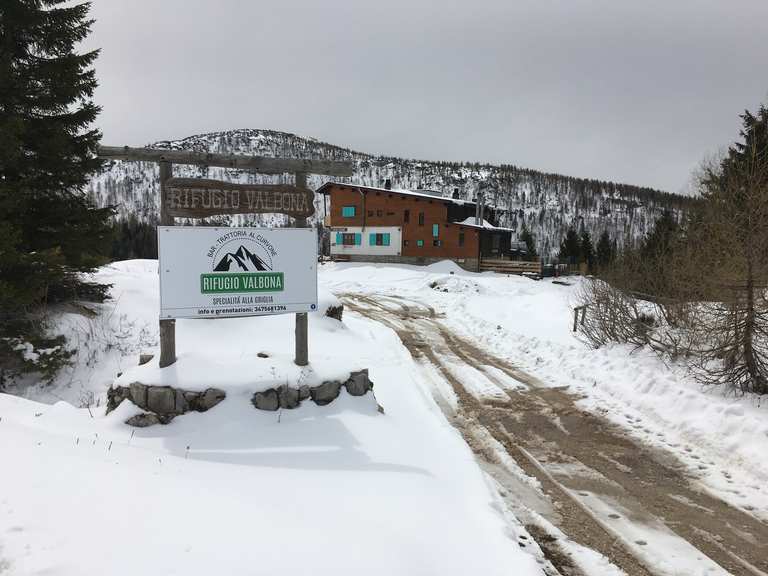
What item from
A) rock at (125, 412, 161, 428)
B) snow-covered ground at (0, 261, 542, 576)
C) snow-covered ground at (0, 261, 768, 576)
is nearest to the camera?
snow-covered ground at (0, 261, 542, 576)

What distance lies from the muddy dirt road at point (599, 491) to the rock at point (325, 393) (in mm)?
1961

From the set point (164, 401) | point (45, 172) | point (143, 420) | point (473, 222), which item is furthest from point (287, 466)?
point (473, 222)

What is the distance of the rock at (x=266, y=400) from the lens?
566 cm

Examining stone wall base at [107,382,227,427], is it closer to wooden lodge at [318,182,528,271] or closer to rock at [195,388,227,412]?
rock at [195,388,227,412]

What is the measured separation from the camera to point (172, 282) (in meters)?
5.76

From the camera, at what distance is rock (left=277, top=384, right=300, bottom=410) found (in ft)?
19.0

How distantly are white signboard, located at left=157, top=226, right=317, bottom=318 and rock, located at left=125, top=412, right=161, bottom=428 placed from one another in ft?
4.12

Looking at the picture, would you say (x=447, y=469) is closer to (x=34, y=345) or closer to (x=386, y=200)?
(x=34, y=345)

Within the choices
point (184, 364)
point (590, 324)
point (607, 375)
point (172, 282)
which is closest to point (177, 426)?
point (184, 364)

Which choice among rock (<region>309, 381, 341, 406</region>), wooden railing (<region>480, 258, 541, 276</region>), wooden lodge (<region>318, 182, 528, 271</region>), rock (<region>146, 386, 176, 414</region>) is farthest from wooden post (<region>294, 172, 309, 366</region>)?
wooden lodge (<region>318, 182, 528, 271</region>)

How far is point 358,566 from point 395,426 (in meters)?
3.24

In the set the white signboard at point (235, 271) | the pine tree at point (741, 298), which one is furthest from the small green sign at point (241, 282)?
the pine tree at point (741, 298)

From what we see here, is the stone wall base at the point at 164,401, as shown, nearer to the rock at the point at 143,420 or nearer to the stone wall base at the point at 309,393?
the rock at the point at 143,420

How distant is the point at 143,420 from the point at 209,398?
2.51 ft
